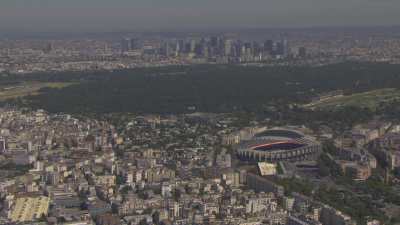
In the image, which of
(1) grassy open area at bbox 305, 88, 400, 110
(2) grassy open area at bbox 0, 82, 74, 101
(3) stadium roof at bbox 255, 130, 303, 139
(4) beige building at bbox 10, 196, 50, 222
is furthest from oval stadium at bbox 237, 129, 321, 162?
(2) grassy open area at bbox 0, 82, 74, 101

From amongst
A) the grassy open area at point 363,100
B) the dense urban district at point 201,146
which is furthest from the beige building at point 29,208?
the grassy open area at point 363,100

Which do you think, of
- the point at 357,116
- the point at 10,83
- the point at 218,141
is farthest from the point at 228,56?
the point at 218,141

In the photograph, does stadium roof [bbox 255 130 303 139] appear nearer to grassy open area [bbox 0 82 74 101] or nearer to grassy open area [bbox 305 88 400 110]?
grassy open area [bbox 305 88 400 110]

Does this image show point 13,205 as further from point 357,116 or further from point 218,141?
point 357,116

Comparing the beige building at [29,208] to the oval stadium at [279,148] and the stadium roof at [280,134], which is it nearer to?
the oval stadium at [279,148]

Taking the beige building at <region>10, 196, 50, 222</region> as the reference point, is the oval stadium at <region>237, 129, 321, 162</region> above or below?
below

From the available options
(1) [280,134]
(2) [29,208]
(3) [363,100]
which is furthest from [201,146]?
(3) [363,100]

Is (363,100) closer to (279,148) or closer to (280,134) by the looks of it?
(280,134)
